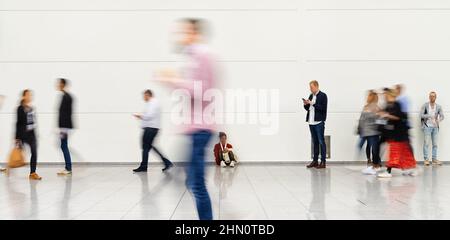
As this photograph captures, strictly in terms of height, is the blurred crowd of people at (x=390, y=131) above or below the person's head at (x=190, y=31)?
below

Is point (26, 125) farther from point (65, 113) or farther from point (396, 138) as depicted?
point (396, 138)

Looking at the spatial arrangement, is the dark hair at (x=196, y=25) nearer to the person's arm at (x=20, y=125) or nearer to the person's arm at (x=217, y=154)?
the person's arm at (x=20, y=125)

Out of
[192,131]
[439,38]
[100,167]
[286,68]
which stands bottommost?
[100,167]

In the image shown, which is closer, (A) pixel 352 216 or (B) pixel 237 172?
(A) pixel 352 216

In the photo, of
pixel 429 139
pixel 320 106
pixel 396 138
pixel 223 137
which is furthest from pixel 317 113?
pixel 429 139

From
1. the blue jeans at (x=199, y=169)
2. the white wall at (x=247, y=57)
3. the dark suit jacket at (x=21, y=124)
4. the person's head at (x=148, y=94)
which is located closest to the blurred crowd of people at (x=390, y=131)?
the white wall at (x=247, y=57)

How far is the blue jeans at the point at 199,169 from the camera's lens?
375 centimetres

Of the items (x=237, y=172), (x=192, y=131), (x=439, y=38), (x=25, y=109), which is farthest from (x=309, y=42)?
(x=192, y=131)

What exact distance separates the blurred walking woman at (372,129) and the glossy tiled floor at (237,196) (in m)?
0.36

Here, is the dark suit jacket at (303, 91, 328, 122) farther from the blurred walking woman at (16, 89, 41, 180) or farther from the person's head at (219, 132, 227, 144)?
the blurred walking woman at (16, 89, 41, 180)

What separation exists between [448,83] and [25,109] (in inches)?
380

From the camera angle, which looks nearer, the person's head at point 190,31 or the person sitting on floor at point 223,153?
the person's head at point 190,31
